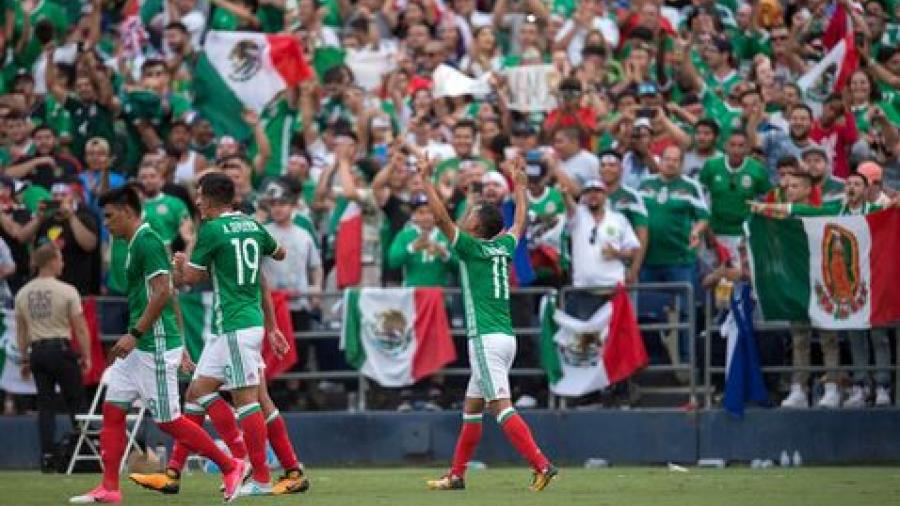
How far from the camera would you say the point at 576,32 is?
26.9m

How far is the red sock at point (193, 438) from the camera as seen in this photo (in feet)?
51.1

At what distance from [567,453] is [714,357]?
1.83 metres

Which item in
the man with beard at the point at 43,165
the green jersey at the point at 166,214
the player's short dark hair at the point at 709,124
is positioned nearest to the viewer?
the green jersey at the point at 166,214

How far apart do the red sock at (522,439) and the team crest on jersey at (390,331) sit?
5.91 m

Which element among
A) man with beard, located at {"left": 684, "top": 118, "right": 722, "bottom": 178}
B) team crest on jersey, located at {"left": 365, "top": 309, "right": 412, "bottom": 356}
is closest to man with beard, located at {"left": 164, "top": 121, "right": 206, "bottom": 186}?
team crest on jersey, located at {"left": 365, "top": 309, "right": 412, "bottom": 356}

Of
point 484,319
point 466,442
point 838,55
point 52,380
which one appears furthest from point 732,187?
point 52,380

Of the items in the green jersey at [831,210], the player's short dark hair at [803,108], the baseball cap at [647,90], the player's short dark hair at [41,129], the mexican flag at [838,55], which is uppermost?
the mexican flag at [838,55]

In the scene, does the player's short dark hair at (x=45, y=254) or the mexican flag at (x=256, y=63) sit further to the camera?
the mexican flag at (x=256, y=63)

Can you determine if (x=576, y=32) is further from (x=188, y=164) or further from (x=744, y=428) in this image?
(x=744, y=428)

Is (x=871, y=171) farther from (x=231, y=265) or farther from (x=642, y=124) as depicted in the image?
(x=231, y=265)

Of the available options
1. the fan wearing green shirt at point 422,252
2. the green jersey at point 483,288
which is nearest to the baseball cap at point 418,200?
the fan wearing green shirt at point 422,252

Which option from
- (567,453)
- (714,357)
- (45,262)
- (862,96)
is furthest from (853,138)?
(45,262)

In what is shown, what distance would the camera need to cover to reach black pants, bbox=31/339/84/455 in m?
21.3

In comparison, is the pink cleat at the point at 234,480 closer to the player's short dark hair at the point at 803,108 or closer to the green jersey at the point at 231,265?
the green jersey at the point at 231,265
